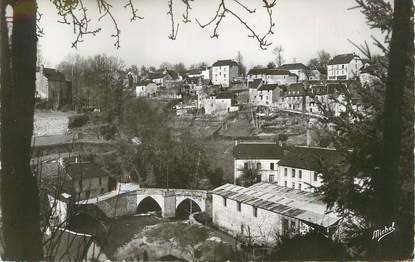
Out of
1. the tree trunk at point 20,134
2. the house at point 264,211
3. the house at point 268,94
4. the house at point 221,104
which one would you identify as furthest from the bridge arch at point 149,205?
the tree trunk at point 20,134

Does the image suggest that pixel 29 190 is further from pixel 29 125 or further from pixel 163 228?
pixel 163 228

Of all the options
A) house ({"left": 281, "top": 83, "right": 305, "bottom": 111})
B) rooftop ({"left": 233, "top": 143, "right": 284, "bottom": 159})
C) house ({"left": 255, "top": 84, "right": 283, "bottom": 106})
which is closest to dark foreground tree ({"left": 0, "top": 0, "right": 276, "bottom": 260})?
rooftop ({"left": 233, "top": 143, "right": 284, "bottom": 159})

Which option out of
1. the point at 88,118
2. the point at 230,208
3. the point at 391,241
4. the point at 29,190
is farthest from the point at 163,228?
the point at 29,190

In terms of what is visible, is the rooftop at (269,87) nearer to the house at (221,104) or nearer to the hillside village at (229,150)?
the hillside village at (229,150)

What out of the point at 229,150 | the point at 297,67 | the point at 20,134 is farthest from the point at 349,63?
the point at 229,150

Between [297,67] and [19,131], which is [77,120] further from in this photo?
[297,67]

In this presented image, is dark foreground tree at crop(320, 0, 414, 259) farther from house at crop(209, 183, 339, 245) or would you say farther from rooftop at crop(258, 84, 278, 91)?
rooftop at crop(258, 84, 278, 91)

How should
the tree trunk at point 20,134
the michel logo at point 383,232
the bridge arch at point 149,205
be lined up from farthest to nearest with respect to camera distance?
the bridge arch at point 149,205 → the michel logo at point 383,232 → the tree trunk at point 20,134
